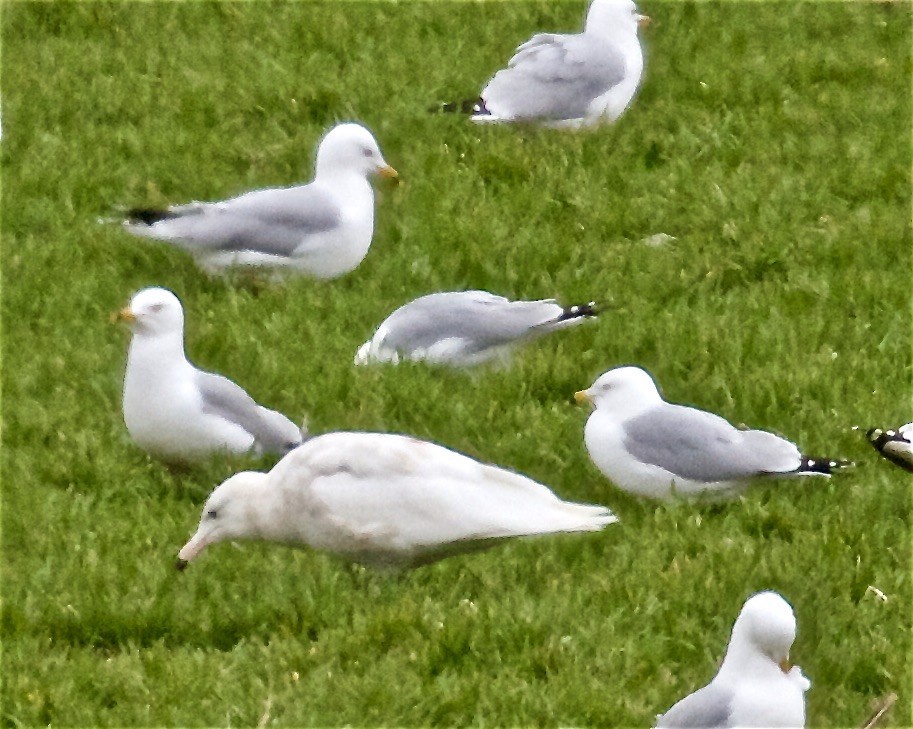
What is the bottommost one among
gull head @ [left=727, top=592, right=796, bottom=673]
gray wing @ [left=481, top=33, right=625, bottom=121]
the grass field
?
the grass field

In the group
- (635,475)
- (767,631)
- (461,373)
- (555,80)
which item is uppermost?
(767,631)

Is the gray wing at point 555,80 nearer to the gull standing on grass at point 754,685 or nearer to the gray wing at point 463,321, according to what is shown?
the gray wing at point 463,321

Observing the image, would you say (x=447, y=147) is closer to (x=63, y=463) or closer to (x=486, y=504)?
(x=63, y=463)

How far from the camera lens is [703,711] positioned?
4.11m

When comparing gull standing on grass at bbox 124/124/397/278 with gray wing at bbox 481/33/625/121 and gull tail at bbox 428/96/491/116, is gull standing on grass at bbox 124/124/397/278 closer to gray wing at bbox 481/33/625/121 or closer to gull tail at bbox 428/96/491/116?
gull tail at bbox 428/96/491/116

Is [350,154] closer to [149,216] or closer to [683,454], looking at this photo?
[149,216]

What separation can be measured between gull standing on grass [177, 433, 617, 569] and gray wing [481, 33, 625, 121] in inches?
163

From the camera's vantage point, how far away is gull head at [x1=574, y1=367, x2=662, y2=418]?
5961 mm

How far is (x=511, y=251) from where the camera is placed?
7.70 metres

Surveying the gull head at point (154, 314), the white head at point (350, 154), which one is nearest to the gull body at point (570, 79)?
the white head at point (350, 154)

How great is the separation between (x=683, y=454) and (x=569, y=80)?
13.2 feet

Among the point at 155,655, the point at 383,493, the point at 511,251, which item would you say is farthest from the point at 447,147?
the point at 155,655

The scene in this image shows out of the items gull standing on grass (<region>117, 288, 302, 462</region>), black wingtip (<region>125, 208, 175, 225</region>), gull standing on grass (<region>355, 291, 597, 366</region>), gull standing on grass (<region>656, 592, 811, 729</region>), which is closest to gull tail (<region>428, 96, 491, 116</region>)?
black wingtip (<region>125, 208, 175, 225</region>)

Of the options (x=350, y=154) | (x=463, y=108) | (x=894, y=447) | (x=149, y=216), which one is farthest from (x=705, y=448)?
(x=463, y=108)
